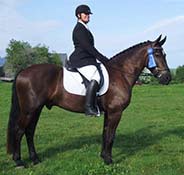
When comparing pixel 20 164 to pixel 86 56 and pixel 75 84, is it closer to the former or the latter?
pixel 75 84

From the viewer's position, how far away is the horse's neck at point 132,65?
343 inches

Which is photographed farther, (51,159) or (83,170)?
(51,159)

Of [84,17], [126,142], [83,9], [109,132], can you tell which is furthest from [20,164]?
[126,142]

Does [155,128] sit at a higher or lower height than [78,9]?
lower

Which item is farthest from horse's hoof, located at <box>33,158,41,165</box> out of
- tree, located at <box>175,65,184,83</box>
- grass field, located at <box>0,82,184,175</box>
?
tree, located at <box>175,65,184,83</box>

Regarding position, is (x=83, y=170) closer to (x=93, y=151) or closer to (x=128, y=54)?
(x=93, y=151)

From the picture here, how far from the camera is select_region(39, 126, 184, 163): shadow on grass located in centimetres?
965

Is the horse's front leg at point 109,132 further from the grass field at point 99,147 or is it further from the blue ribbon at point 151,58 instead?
the blue ribbon at point 151,58

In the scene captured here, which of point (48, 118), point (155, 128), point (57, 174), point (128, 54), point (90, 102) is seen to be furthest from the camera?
point (48, 118)

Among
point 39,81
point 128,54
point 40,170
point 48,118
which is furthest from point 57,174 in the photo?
point 48,118

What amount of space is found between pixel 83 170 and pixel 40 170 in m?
0.89

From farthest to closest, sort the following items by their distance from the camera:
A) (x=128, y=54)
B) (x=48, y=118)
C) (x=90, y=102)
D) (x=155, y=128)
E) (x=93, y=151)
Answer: (x=48, y=118), (x=155, y=128), (x=93, y=151), (x=128, y=54), (x=90, y=102)

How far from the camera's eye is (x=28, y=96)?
327 inches

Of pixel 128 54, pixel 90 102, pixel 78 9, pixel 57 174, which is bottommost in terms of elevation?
pixel 57 174
